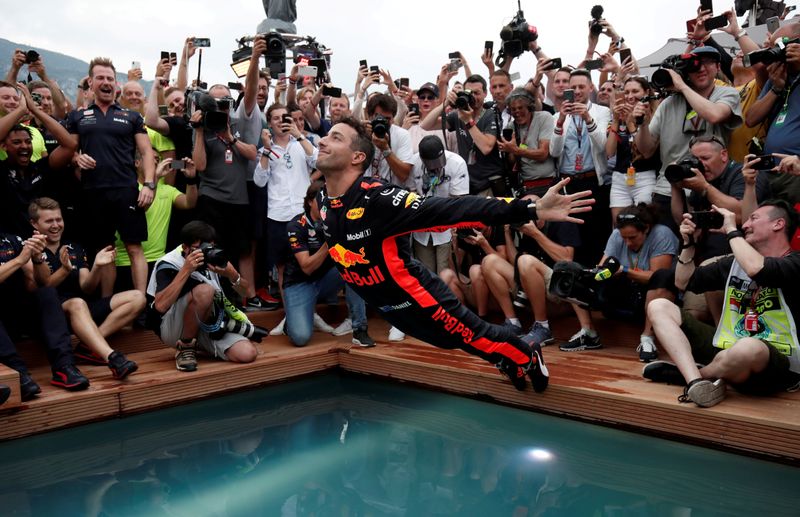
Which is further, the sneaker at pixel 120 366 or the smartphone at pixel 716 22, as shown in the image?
the smartphone at pixel 716 22

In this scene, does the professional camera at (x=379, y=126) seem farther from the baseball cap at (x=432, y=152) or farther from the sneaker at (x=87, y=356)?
the sneaker at (x=87, y=356)

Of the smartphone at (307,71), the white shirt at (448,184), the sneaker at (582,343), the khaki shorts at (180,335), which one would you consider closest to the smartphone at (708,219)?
the sneaker at (582,343)

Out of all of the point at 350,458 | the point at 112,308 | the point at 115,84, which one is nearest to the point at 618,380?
the point at 350,458

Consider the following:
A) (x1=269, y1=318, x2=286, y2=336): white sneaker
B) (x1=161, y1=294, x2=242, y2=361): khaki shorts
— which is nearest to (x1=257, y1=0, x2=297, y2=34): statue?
(x1=269, y1=318, x2=286, y2=336): white sneaker

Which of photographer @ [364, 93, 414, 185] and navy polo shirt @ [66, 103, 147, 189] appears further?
photographer @ [364, 93, 414, 185]

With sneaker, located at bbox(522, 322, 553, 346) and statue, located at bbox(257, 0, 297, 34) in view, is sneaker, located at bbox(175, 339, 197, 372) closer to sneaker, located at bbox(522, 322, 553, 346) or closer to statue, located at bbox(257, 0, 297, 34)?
sneaker, located at bbox(522, 322, 553, 346)

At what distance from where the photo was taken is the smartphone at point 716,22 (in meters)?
4.83

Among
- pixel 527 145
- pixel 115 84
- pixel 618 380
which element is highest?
pixel 115 84

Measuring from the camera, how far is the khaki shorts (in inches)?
186

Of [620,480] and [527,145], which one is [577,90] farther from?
[620,480]

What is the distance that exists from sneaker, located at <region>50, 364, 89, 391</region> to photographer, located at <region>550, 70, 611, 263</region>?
379 cm

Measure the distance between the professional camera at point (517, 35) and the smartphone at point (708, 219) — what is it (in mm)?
3110

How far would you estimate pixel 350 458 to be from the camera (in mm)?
3443

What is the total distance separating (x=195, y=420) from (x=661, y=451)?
8.87 feet
